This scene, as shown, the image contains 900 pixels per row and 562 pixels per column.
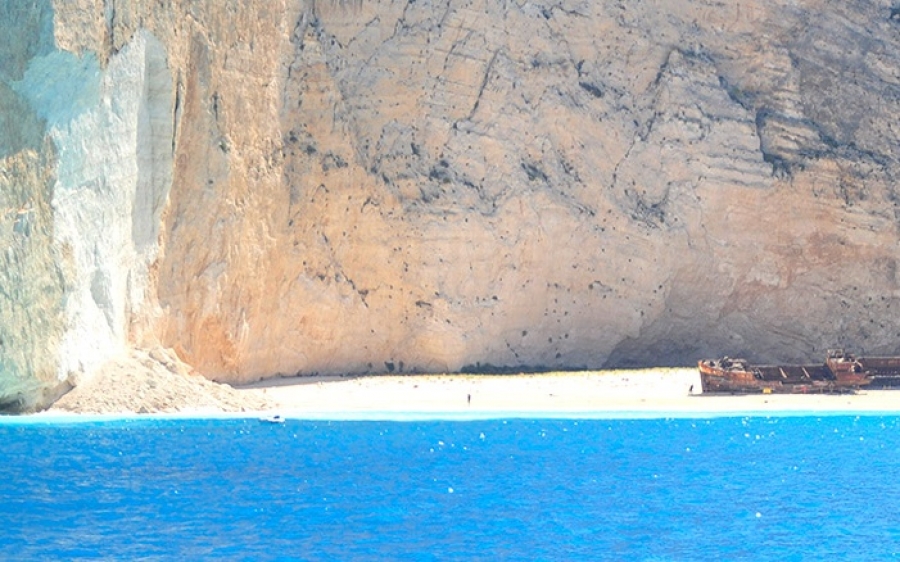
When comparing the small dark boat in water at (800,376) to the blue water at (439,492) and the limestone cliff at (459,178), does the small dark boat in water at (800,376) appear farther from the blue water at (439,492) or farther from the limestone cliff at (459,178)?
the blue water at (439,492)

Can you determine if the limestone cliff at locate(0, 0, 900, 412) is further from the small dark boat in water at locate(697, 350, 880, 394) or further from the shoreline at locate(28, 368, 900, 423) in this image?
the small dark boat in water at locate(697, 350, 880, 394)

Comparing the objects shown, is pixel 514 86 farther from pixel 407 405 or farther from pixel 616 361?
pixel 407 405

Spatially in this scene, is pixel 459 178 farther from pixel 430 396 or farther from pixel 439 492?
pixel 439 492

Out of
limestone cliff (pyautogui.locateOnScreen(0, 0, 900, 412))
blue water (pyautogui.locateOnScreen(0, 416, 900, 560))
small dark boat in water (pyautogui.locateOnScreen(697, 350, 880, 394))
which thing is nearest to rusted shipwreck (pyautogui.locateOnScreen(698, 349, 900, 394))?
small dark boat in water (pyautogui.locateOnScreen(697, 350, 880, 394))

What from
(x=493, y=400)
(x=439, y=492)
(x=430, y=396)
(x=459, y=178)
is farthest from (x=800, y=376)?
(x=439, y=492)

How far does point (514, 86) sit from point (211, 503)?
17.7m

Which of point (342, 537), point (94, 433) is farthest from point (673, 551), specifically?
point (94, 433)

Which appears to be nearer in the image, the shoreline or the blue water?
the blue water

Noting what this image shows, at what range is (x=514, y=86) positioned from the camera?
30.6 m

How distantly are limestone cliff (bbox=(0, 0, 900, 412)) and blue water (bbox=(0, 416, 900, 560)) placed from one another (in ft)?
16.2

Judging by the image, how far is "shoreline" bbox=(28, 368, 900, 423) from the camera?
23.6m

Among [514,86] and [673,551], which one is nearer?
[673,551]

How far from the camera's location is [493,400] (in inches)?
1030

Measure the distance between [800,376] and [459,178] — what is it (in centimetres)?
857
